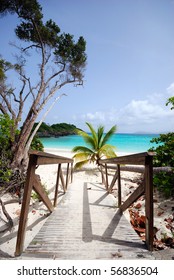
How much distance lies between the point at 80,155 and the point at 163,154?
600cm

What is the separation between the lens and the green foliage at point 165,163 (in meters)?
4.15

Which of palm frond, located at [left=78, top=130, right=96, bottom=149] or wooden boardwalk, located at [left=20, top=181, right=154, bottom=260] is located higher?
palm frond, located at [left=78, top=130, right=96, bottom=149]

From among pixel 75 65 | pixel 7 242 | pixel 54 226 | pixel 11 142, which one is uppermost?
pixel 75 65

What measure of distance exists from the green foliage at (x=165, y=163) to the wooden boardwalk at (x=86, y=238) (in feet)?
6.35

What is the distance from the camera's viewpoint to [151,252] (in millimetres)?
1577

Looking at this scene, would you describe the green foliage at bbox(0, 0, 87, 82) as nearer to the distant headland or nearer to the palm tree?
the palm tree

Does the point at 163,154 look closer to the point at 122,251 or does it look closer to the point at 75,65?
the point at 122,251

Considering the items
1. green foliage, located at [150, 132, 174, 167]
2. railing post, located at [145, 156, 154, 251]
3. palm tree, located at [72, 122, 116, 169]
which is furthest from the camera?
palm tree, located at [72, 122, 116, 169]

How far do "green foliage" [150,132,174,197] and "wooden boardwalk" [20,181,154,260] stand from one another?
1934 millimetres

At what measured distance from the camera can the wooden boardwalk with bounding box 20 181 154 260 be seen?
5.13ft

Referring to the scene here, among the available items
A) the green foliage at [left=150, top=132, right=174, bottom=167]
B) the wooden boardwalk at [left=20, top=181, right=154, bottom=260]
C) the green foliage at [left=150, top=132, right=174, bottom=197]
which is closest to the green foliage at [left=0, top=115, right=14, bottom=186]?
the wooden boardwalk at [left=20, top=181, right=154, bottom=260]

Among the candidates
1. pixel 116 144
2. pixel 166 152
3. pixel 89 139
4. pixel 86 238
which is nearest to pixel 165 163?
pixel 166 152

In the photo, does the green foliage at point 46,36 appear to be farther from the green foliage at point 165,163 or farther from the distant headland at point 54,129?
the distant headland at point 54,129
